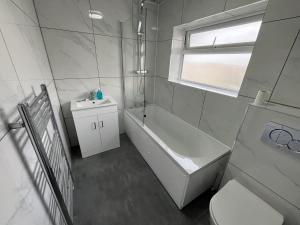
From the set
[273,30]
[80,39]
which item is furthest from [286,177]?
[80,39]

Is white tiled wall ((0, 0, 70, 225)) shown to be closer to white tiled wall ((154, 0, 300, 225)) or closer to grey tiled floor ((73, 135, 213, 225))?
grey tiled floor ((73, 135, 213, 225))

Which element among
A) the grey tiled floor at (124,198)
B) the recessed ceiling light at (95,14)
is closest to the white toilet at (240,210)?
the grey tiled floor at (124,198)

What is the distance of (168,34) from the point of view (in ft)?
6.75

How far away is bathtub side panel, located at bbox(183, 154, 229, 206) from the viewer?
1217 millimetres

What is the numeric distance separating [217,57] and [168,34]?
0.86 m

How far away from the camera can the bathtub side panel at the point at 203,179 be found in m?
1.22

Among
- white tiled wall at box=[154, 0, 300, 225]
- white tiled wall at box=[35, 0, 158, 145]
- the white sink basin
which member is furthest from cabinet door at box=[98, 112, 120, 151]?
white tiled wall at box=[154, 0, 300, 225]

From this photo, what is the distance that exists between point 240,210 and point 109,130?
174 centimetres

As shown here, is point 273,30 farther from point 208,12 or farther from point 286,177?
point 286,177

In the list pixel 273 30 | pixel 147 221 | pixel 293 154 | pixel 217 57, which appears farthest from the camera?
pixel 217 57

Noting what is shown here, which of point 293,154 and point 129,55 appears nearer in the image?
point 293,154

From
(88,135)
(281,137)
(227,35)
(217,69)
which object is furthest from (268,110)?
(88,135)

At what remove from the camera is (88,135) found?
1896mm

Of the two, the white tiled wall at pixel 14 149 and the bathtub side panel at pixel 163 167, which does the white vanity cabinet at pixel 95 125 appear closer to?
the bathtub side panel at pixel 163 167
